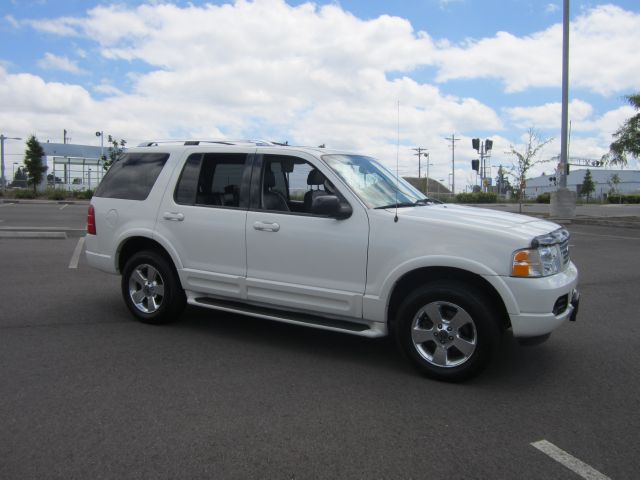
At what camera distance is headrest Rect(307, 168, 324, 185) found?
198 inches

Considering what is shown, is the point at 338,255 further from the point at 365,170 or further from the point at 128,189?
the point at 128,189

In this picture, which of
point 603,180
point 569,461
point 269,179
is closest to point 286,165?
point 269,179

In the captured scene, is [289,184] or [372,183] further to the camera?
[289,184]

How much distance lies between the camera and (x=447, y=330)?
4281 millimetres

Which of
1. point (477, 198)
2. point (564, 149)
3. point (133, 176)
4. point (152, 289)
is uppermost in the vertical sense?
point (564, 149)

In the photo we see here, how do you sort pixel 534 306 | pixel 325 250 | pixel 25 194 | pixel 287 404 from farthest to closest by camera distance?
pixel 25 194 < pixel 325 250 < pixel 534 306 < pixel 287 404

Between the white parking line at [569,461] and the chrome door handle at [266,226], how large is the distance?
2689 mm

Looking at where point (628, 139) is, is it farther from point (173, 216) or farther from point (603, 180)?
point (603, 180)

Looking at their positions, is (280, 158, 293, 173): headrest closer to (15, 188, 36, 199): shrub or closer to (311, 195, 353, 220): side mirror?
(311, 195, 353, 220): side mirror

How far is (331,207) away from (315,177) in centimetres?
64

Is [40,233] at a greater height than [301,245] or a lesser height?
lesser

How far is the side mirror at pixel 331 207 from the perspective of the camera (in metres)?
4.56

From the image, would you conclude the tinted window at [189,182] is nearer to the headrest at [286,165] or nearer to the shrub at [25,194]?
the headrest at [286,165]

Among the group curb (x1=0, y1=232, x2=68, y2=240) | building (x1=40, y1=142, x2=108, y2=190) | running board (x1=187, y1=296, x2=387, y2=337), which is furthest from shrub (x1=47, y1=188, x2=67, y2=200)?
running board (x1=187, y1=296, x2=387, y2=337)
